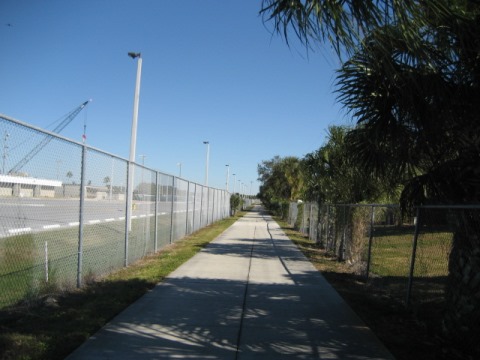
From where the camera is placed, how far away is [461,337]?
4.99m

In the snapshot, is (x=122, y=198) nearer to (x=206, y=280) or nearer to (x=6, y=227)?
(x=206, y=280)

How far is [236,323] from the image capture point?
5.93 m

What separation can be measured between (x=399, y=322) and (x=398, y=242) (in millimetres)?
5401

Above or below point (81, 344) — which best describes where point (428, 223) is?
above

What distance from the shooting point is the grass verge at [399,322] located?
4.97 meters

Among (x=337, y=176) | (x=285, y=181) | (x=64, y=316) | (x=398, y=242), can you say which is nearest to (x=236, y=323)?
(x=64, y=316)

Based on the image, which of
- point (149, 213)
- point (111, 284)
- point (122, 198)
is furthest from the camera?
point (149, 213)

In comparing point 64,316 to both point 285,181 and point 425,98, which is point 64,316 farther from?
point 285,181

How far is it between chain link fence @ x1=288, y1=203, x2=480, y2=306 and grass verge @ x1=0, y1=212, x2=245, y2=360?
414 centimetres

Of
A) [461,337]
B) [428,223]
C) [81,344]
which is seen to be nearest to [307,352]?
[461,337]

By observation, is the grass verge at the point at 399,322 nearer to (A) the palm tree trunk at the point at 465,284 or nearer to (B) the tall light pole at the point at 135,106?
(A) the palm tree trunk at the point at 465,284

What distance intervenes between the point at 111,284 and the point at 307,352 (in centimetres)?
424

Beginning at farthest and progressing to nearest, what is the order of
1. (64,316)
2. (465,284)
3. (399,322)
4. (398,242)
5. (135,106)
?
(135,106), (398,242), (399,322), (64,316), (465,284)

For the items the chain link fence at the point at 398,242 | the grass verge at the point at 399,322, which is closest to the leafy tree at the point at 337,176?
the chain link fence at the point at 398,242
